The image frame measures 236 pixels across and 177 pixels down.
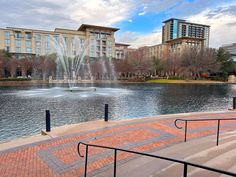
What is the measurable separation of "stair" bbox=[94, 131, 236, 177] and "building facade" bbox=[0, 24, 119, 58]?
83620 millimetres

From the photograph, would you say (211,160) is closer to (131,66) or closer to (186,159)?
(186,159)

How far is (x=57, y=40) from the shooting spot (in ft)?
330

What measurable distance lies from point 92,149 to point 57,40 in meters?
102

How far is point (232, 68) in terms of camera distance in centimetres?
8012

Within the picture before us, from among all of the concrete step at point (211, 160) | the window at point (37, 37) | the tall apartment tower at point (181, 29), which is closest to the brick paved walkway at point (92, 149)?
the concrete step at point (211, 160)

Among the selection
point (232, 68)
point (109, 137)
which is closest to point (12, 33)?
point (232, 68)

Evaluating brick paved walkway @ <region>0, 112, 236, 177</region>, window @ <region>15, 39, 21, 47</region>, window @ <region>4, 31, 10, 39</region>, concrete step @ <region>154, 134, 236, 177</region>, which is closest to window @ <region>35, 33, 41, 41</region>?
window @ <region>15, 39, 21, 47</region>

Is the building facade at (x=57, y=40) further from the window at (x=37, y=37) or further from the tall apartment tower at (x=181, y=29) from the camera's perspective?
the tall apartment tower at (x=181, y=29)

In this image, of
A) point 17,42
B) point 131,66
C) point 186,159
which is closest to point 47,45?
point 17,42

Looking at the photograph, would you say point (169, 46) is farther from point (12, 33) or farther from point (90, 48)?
point (12, 33)

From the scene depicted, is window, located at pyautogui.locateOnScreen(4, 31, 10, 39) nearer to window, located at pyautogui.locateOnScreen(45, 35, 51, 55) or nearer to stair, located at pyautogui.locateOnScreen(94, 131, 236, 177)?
window, located at pyautogui.locateOnScreen(45, 35, 51, 55)

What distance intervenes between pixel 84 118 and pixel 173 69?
7341 centimetres

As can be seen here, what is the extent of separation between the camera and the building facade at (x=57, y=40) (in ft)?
310

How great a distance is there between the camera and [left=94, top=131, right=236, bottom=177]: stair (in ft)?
15.7
